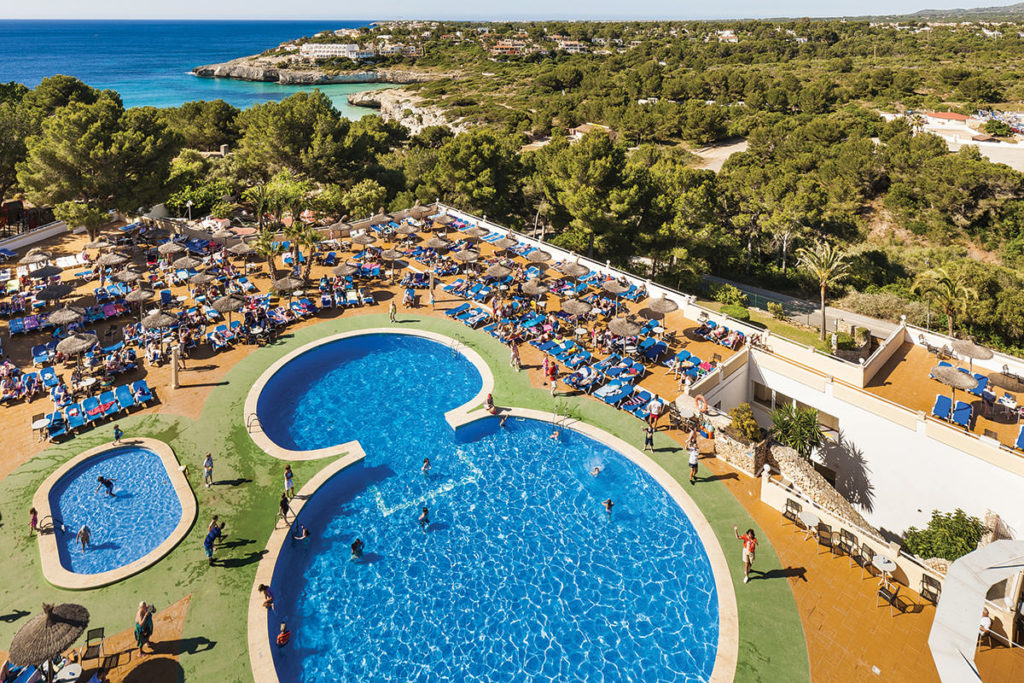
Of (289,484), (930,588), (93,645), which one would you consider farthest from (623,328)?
(93,645)

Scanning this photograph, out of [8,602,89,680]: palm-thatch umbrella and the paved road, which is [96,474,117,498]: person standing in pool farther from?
the paved road

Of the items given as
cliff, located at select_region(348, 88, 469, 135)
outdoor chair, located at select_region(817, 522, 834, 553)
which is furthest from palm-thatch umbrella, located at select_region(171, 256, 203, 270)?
cliff, located at select_region(348, 88, 469, 135)

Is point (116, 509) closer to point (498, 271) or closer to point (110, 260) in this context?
point (110, 260)

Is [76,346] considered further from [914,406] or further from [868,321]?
[868,321]

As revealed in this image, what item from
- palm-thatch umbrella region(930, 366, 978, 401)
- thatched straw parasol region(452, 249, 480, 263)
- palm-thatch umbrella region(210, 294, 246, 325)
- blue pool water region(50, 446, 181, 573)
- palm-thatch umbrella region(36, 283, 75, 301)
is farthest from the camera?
thatched straw parasol region(452, 249, 480, 263)

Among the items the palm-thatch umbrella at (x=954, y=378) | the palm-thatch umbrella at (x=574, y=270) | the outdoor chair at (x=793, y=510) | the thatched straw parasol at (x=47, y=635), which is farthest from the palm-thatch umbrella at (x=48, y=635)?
the palm-thatch umbrella at (x=954, y=378)

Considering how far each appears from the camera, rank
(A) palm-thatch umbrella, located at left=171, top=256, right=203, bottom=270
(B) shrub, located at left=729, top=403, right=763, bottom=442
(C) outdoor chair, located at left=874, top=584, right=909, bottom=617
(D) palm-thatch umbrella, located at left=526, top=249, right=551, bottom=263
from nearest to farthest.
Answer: (C) outdoor chair, located at left=874, top=584, right=909, bottom=617 → (B) shrub, located at left=729, top=403, right=763, bottom=442 → (A) palm-thatch umbrella, located at left=171, top=256, right=203, bottom=270 → (D) palm-thatch umbrella, located at left=526, top=249, right=551, bottom=263

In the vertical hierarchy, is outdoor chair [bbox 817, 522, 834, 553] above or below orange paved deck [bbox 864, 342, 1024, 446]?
below

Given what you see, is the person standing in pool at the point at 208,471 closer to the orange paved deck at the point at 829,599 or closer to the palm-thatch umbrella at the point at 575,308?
the orange paved deck at the point at 829,599
